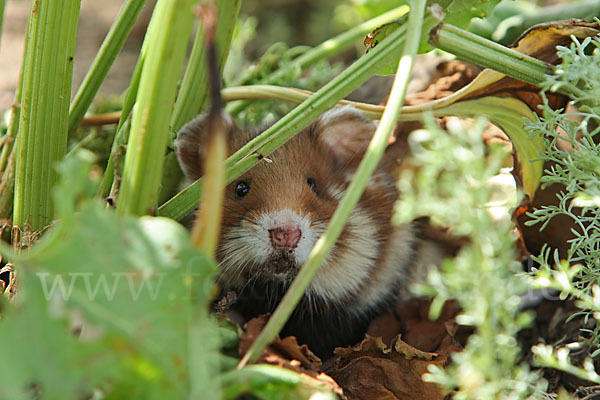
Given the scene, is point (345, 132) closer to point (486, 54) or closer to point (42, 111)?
point (486, 54)

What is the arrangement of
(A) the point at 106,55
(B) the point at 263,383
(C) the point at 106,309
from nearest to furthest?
1. (C) the point at 106,309
2. (B) the point at 263,383
3. (A) the point at 106,55

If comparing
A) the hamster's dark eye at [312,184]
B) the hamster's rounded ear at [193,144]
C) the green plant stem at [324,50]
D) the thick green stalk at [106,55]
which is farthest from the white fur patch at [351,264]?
the thick green stalk at [106,55]

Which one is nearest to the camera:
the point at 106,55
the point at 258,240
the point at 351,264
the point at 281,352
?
the point at 281,352

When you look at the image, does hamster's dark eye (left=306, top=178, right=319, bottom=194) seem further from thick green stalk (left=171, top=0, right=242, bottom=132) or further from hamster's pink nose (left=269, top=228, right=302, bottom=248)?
thick green stalk (left=171, top=0, right=242, bottom=132)

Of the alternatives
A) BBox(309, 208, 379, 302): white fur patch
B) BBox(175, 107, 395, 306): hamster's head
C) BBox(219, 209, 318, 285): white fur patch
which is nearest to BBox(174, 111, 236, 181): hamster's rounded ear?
A: BBox(175, 107, 395, 306): hamster's head

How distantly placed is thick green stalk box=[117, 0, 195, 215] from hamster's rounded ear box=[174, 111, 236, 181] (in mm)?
625

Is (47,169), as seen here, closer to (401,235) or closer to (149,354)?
(149,354)

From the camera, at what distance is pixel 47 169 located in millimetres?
1694

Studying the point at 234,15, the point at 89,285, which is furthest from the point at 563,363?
the point at 234,15

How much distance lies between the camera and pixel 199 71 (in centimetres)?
191

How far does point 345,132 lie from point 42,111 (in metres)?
1.01

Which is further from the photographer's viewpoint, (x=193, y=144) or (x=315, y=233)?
(x=193, y=144)

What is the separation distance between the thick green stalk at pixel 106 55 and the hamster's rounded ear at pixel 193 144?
0.32 meters

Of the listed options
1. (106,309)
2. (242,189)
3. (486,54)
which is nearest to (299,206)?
(242,189)
